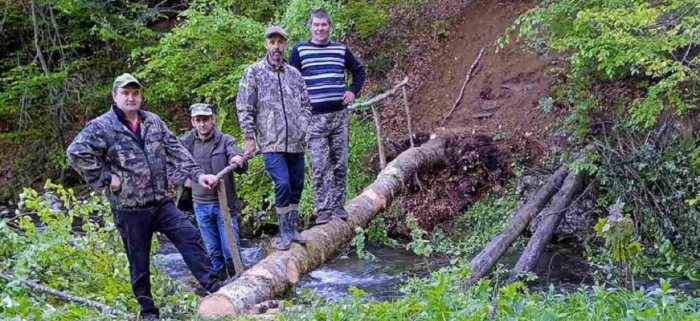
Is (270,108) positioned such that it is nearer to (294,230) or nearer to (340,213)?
(294,230)

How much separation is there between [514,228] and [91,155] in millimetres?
4914

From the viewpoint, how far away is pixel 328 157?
6.49 m

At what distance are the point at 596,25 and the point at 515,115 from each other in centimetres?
346

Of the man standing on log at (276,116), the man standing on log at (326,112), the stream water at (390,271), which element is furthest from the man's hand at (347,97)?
the stream water at (390,271)

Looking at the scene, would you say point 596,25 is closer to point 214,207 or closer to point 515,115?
point 515,115

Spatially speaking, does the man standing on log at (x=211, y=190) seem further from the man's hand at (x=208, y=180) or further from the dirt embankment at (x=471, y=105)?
the dirt embankment at (x=471, y=105)

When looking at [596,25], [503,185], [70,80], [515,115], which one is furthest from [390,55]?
[70,80]

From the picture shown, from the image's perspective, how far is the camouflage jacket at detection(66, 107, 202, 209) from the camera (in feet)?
15.1

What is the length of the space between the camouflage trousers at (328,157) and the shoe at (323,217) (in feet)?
0.12

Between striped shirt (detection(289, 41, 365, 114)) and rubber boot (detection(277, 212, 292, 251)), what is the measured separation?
1.16 meters

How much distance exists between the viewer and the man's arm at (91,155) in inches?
180

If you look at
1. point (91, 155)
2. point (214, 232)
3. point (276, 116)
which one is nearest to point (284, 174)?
point (276, 116)

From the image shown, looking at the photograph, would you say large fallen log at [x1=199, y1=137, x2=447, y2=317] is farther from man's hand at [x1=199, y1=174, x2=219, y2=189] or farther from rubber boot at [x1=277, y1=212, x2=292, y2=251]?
man's hand at [x1=199, y1=174, x2=219, y2=189]

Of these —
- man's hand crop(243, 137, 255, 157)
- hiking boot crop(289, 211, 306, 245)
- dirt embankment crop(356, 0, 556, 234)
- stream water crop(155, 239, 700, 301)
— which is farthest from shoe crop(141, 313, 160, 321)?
dirt embankment crop(356, 0, 556, 234)
